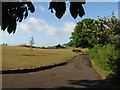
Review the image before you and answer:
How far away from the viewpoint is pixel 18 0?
2.30 meters

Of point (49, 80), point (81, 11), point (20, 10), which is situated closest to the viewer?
point (81, 11)

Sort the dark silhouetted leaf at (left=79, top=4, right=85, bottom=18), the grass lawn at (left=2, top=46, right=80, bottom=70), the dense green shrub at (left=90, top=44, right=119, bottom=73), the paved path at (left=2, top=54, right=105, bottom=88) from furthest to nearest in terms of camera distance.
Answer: the grass lawn at (left=2, top=46, right=80, bottom=70), the dense green shrub at (left=90, top=44, right=119, bottom=73), the paved path at (left=2, top=54, right=105, bottom=88), the dark silhouetted leaf at (left=79, top=4, right=85, bottom=18)

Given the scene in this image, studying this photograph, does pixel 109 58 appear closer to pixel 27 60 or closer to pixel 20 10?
pixel 20 10

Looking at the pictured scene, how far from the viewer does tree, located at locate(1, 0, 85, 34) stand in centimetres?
214

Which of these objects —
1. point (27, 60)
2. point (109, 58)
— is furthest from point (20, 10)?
point (27, 60)

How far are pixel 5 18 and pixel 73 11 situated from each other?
0.98 metres

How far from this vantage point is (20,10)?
7.79 feet

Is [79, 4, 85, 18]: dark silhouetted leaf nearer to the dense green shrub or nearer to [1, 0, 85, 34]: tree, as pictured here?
[1, 0, 85, 34]: tree

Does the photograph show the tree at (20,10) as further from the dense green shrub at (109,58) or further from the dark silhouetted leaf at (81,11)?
the dense green shrub at (109,58)

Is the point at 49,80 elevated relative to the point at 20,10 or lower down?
lower down

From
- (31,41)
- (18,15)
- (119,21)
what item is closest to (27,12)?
(18,15)

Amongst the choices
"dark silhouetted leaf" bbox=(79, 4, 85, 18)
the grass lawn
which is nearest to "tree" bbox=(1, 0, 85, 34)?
"dark silhouetted leaf" bbox=(79, 4, 85, 18)

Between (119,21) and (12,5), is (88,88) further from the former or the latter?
(119,21)

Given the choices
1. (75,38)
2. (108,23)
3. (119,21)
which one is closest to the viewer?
(119,21)
